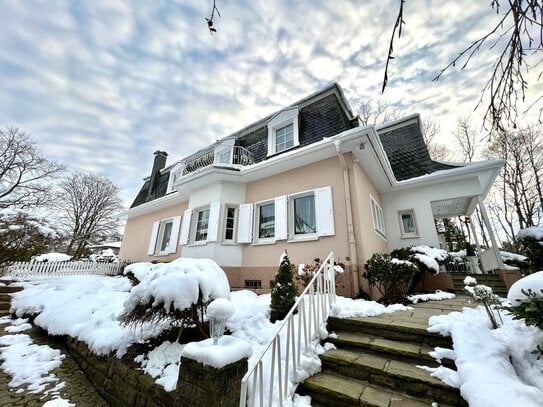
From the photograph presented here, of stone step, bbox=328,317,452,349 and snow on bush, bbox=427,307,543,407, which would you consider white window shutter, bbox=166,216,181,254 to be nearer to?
stone step, bbox=328,317,452,349

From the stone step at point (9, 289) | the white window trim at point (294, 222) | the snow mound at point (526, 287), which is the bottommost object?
the stone step at point (9, 289)

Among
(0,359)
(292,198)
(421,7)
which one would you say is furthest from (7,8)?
(292,198)

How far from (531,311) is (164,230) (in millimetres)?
11641

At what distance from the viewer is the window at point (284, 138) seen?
307 inches

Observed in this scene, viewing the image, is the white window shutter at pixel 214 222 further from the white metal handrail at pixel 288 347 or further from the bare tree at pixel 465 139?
the bare tree at pixel 465 139

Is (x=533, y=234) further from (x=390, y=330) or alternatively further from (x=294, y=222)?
(x=294, y=222)

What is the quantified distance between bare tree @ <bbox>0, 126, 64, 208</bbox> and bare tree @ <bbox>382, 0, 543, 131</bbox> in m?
22.3

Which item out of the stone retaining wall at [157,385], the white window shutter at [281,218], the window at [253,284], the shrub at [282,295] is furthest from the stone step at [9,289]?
the shrub at [282,295]

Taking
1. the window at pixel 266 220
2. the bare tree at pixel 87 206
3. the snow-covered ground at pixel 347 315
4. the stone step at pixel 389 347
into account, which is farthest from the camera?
the bare tree at pixel 87 206

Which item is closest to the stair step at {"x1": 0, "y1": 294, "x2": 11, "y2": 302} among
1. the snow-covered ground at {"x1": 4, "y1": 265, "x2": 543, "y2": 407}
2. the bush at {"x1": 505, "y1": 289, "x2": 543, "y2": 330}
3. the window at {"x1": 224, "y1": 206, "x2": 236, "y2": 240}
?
the snow-covered ground at {"x1": 4, "y1": 265, "x2": 543, "y2": 407}

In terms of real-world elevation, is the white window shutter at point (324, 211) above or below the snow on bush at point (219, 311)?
above

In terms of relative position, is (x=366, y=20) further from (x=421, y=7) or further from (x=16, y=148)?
(x=16, y=148)

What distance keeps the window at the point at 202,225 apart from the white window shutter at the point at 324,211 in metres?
4.22

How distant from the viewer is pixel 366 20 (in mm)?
1884
